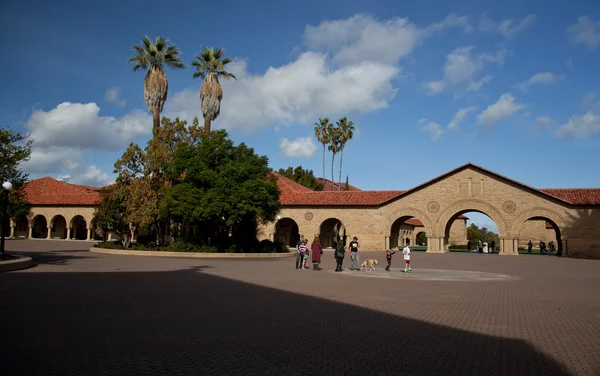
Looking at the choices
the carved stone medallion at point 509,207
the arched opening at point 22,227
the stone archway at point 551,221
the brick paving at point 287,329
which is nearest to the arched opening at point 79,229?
the arched opening at point 22,227

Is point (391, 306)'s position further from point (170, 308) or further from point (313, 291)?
point (170, 308)

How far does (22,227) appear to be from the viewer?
187ft

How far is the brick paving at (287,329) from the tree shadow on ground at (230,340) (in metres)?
0.02

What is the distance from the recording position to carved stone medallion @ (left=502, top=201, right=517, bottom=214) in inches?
1572

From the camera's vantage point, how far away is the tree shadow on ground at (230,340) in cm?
556

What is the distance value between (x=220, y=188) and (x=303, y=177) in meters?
45.0

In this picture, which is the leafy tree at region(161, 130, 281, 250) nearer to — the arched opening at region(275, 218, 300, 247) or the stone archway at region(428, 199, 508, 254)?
the stone archway at region(428, 199, 508, 254)

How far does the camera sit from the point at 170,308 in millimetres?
9469

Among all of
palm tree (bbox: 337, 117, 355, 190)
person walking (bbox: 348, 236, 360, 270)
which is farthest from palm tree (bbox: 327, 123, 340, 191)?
person walking (bbox: 348, 236, 360, 270)

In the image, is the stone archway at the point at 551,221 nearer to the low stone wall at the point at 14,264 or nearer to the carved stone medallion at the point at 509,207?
the carved stone medallion at the point at 509,207

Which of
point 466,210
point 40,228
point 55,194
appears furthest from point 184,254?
point 40,228

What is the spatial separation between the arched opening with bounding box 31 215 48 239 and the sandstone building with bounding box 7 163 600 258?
0.66 m

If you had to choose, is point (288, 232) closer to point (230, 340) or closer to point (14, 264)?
point (14, 264)

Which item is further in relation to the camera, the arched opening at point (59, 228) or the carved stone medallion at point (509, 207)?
the arched opening at point (59, 228)
